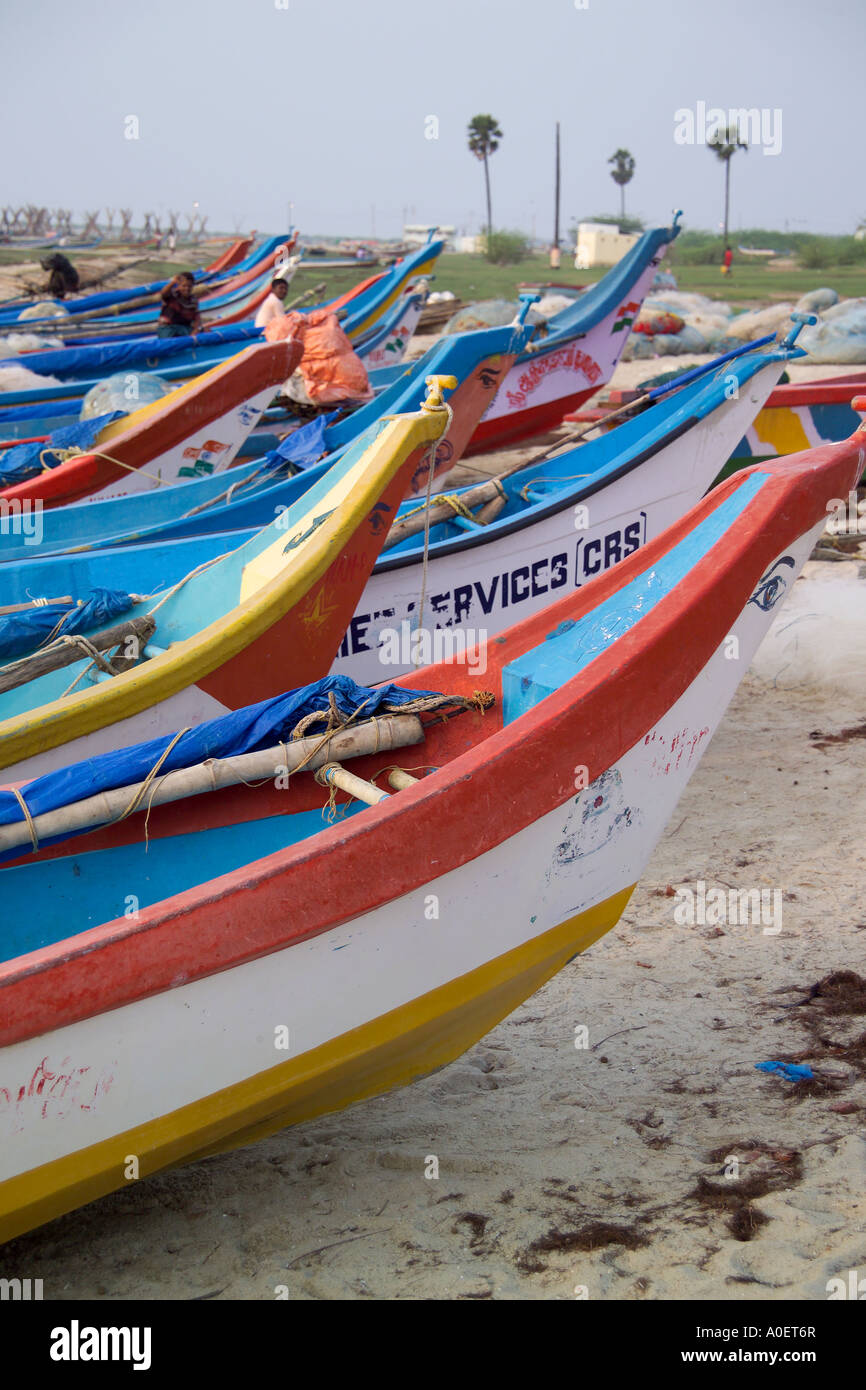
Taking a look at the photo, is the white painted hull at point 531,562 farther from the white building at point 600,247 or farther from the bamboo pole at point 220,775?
the white building at point 600,247

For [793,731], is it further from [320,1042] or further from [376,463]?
[320,1042]

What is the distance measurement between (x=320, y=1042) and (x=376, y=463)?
2045 millimetres

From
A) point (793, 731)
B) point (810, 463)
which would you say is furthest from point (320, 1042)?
point (793, 731)

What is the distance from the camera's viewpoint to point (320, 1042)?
90.9 inches

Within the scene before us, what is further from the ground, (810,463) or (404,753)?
(810,463)

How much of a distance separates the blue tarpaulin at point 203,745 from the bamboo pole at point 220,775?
0.08 feet

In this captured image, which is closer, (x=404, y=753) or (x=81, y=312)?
(x=404, y=753)

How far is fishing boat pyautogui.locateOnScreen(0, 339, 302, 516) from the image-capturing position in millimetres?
6297

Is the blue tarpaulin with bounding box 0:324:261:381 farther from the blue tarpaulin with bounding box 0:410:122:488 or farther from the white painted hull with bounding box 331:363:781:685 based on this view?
the white painted hull with bounding box 331:363:781:685

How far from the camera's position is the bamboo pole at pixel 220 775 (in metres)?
2.62

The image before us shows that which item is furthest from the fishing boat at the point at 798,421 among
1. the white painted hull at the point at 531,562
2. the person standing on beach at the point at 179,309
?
the person standing on beach at the point at 179,309

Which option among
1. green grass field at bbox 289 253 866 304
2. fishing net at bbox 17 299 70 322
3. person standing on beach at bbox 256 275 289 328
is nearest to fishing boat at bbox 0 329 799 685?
person standing on beach at bbox 256 275 289 328

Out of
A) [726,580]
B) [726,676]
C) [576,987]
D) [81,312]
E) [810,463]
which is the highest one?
[81,312]

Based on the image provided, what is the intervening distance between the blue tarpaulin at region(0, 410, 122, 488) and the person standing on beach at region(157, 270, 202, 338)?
→ 491 cm
